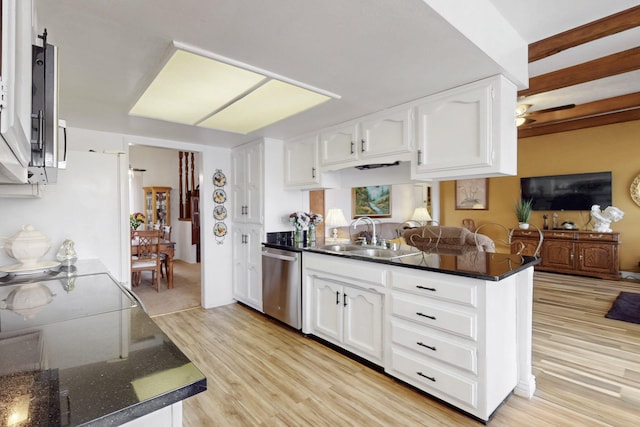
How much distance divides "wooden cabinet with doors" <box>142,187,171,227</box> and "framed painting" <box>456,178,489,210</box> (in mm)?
7439

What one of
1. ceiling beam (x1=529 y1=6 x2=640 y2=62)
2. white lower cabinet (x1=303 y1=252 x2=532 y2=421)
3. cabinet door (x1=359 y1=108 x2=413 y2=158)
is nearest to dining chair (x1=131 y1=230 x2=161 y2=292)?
white lower cabinet (x1=303 y1=252 x2=532 y2=421)

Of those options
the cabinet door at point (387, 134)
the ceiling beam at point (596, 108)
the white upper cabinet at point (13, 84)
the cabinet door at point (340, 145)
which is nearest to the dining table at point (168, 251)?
the cabinet door at point (340, 145)

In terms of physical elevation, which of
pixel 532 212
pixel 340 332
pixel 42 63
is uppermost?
pixel 42 63

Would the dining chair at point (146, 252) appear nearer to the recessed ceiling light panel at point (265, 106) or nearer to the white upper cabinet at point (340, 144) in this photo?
the recessed ceiling light panel at point (265, 106)

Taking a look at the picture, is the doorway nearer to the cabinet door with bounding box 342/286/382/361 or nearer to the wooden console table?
the cabinet door with bounding box 342/286/382/361

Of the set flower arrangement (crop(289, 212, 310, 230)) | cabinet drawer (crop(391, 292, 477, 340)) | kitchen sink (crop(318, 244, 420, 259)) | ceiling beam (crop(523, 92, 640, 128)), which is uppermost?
ceiling beam (crop(523, 92, 640, 128))

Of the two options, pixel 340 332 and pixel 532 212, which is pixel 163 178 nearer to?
pixel 340 332

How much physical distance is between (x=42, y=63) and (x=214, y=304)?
351cm

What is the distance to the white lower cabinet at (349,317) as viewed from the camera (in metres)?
2.36

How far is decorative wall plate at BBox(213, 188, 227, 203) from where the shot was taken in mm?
4047

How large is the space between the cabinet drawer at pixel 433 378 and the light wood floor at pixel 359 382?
0.32 ft

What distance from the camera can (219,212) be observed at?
4059 mm

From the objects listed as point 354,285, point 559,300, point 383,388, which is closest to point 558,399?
point 383,388

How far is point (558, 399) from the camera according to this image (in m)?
2.01
